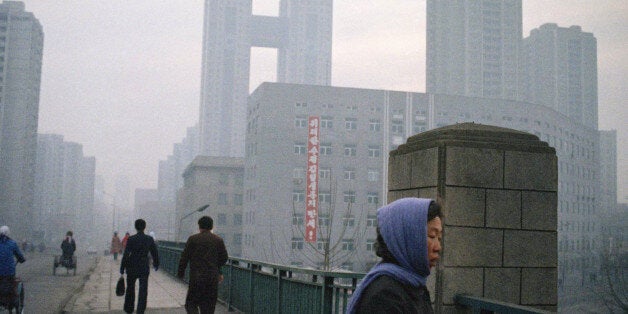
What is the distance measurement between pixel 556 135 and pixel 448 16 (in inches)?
3941

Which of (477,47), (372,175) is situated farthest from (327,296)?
(477,47)

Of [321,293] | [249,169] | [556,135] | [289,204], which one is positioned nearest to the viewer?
[321,293]

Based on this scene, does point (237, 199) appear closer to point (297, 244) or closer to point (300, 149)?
point (300, 149)

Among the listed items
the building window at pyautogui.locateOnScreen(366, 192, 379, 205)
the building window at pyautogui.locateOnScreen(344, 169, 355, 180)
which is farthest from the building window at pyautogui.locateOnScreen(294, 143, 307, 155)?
the building window at pyautogui.locateOnScreen(366, 192, 379, 205)

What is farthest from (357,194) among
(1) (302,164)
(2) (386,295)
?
(2) (386,295)

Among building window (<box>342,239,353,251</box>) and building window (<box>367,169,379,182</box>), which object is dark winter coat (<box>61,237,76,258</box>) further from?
building window (<box>367,169,379,182</box>)

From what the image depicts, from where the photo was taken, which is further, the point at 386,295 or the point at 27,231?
the point at 27,231

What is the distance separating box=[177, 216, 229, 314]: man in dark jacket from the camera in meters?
8.37

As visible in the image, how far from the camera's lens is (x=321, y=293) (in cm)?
743

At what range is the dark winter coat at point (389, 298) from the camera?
2223 millimetres

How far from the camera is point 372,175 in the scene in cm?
8156

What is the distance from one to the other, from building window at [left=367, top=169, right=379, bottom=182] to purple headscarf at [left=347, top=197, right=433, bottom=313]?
7910 cm

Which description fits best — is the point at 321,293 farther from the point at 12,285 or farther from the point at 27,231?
the point at 27,231

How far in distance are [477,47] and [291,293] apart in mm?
187161
